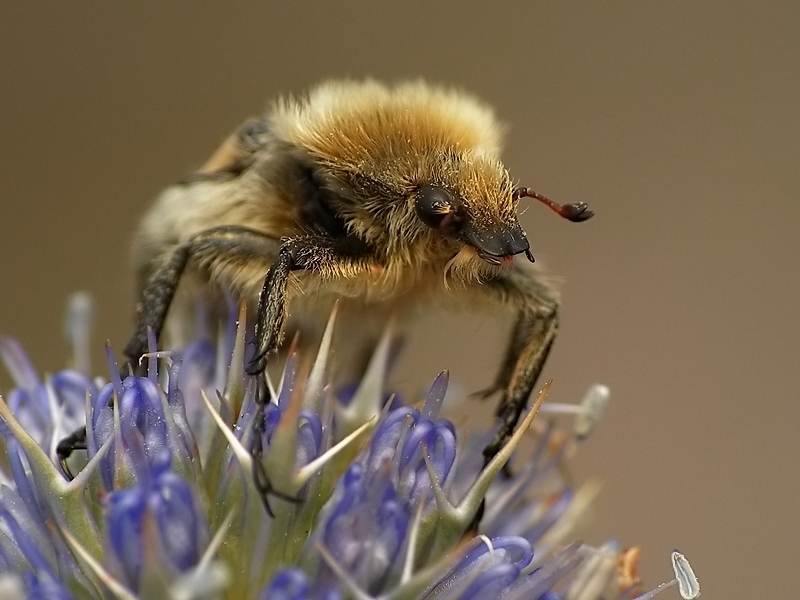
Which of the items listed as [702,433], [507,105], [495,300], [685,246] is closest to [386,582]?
[495,300]

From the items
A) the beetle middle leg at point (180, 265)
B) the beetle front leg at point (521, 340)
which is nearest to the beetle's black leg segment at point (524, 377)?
the beetle front leg at point (521, 340)

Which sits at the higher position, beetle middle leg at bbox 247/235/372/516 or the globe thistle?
beetle middle leg at bbox 247/235/372/516

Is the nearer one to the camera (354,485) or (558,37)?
(354,485)

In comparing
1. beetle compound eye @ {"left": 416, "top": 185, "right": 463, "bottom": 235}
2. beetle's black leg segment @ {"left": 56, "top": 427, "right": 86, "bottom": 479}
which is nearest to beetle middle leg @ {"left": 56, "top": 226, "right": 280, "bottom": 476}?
beetle's black leg segment @ {"left": 56, "top": 427, "right": 86, "bottom": 479}

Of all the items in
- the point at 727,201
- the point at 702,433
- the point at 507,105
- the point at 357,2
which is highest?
the point at 357,2

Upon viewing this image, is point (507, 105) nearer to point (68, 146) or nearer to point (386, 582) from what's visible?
point (68, 146)

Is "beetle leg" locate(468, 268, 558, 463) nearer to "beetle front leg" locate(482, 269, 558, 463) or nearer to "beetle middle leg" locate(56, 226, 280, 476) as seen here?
"beetle front leg" locate(482, 269, 558, 463)
